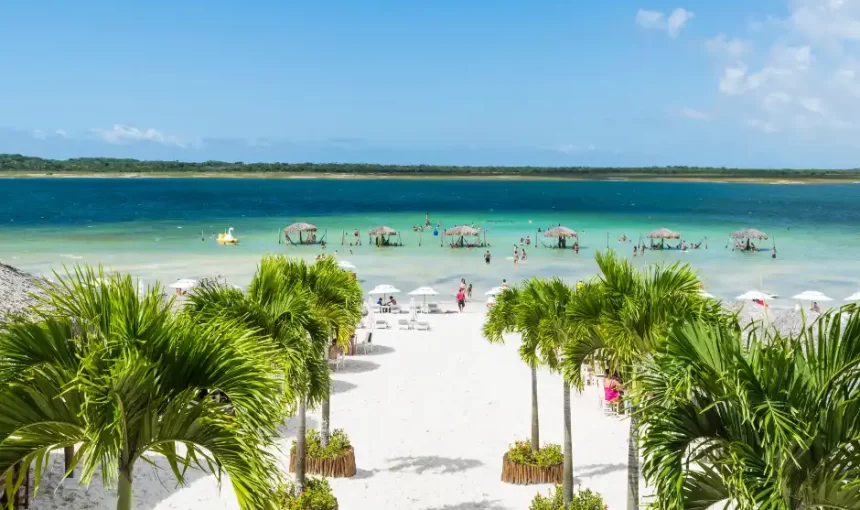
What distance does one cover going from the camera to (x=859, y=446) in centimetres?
397

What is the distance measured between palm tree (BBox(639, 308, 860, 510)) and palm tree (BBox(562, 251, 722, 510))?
216cm

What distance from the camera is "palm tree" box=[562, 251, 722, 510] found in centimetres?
697

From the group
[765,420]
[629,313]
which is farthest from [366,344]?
[765,420]

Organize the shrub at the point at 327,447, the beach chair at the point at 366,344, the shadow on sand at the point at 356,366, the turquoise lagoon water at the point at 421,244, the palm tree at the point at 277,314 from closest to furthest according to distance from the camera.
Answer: the palm tree at the point at 277,314 < the shrub at the point at 327,447 < the shadow on sand at the point at 356,366 < the beach chair at the point at 366,344 < the turquoise lagoon water at the point at 421,244

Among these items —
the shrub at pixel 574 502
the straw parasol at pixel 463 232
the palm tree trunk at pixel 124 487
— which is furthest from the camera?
the straw parasol at pixel 463 232

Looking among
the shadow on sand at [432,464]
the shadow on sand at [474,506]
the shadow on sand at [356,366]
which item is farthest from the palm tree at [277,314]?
the shadow on sand at [356,366]

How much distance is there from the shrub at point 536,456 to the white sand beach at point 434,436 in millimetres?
400

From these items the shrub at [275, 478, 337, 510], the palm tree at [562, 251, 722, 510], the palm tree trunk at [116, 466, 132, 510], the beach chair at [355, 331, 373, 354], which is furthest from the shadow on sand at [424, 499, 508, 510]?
the beach chair at [355, 331, 373, 354]

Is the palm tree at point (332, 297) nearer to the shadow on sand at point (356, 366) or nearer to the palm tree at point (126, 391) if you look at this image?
the palm tree at point (126, 391)

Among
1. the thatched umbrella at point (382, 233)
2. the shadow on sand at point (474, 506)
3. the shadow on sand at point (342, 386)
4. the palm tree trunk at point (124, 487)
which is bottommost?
the shadow on sand at point (474, 506)

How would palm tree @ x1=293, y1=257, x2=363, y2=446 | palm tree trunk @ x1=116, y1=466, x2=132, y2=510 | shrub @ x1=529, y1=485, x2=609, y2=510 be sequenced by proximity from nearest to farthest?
palm tree trunk @ x1=116, y1=466, x2=132, y2=510 → shrub @ x1=529, y1=485, x2=609, y2=510 → palm tree @ x1=293, y1=257, x2=363, y2=446

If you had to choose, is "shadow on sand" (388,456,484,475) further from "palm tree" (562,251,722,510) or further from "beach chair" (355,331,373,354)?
"beach chair" (355,331,373,354)

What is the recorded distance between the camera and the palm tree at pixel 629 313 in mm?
6969

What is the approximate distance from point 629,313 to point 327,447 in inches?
277
